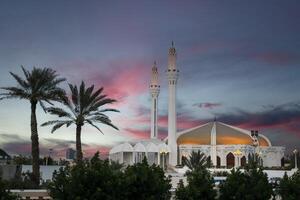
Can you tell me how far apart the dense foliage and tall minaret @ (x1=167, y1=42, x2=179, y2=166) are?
205 ft

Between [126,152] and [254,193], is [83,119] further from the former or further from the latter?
[126,152]

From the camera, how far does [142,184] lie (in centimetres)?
2161

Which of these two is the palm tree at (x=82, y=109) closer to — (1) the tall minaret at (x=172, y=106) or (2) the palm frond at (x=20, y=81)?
(2) the palm frond at (x=20, y=81)

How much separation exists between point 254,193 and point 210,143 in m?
67.9

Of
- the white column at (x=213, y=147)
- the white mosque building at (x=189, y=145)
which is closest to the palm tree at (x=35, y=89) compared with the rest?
the white mosque building at (x=189, y=145)

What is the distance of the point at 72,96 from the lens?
35.8 m

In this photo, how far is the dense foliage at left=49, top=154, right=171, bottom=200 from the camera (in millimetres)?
20266

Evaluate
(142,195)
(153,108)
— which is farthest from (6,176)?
(153,108)

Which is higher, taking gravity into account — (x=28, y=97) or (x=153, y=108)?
(x=153, y=108)

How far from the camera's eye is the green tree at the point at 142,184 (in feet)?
69.1

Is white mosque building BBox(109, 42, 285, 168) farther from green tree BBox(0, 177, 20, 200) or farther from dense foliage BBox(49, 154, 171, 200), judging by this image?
green tree BBox(0, 177, 20, 200)

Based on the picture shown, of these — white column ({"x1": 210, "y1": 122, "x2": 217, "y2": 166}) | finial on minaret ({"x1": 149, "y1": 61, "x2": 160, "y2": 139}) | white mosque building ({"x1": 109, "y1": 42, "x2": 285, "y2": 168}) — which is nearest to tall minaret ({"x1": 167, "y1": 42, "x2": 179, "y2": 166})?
white mosque building ({"x1": 109, "y1": 42, "x2": 285, "y2": 168})

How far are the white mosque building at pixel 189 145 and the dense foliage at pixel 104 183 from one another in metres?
58.0

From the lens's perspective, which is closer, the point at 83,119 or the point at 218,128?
the point at 83,119
